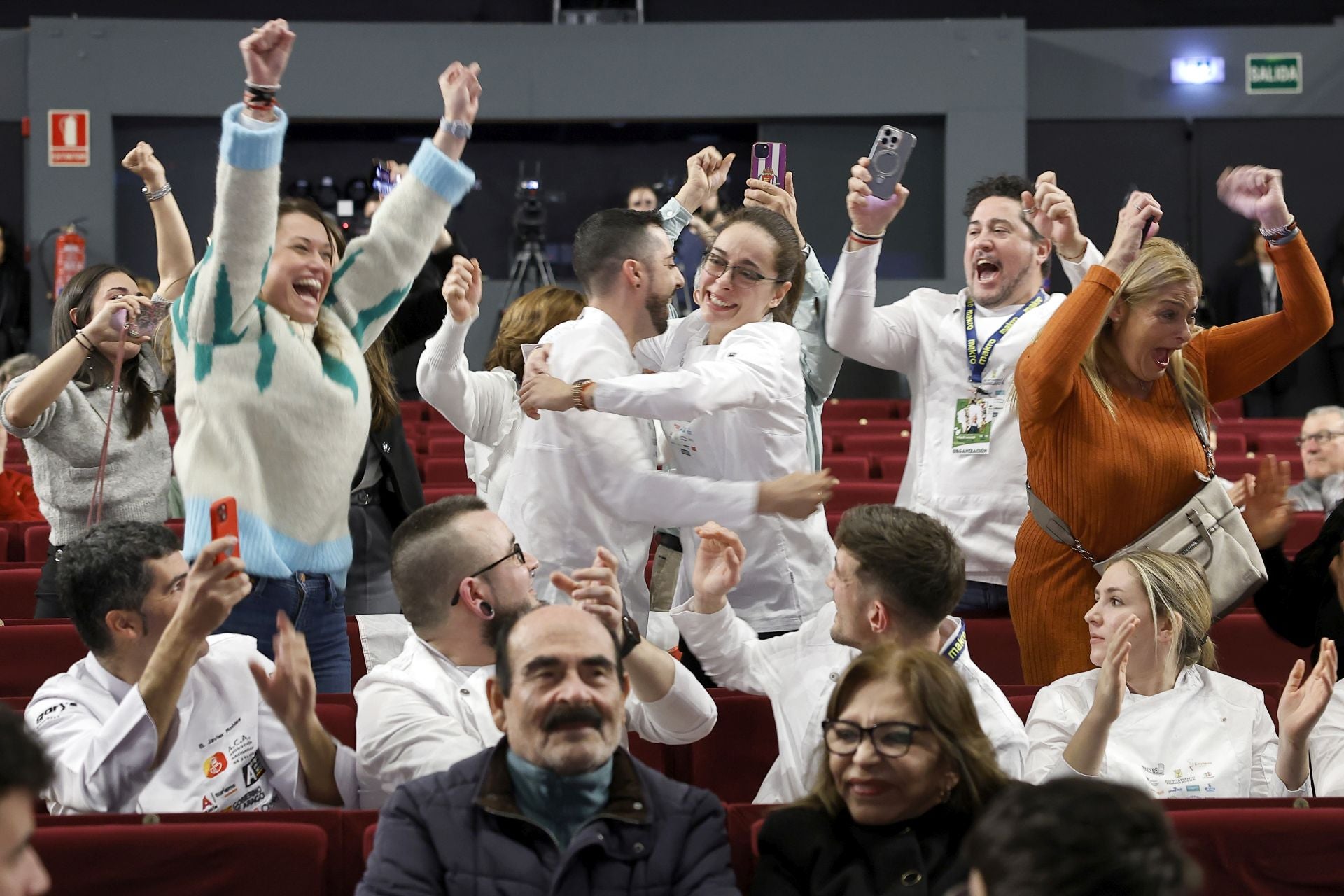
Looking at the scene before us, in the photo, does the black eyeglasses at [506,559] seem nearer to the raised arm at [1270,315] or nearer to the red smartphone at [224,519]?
the red smartphone at [224,519]

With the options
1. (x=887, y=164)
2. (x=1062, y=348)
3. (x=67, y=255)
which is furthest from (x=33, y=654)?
(x=67, y=255)

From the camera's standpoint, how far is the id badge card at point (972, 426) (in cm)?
346

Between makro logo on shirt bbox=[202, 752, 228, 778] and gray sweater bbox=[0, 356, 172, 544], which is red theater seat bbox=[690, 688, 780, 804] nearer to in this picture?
makro logo on shirt bbox=[202, 752, 228, 778]

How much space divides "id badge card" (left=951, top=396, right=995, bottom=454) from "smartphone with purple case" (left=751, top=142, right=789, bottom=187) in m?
0.69

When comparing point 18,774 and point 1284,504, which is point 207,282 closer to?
point 18,774

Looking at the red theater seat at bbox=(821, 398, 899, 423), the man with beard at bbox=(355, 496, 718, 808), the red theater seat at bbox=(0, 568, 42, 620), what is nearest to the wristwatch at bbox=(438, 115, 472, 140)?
the man with beard at bbox=(355, 496, 718, 808)

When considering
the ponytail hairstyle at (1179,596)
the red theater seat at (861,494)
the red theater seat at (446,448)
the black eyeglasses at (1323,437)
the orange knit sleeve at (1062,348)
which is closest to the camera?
the ponytail hairstyle at (1179,596)

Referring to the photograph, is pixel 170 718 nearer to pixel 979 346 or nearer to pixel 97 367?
pixel 97 367

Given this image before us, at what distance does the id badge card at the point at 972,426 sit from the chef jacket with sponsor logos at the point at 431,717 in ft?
3.70

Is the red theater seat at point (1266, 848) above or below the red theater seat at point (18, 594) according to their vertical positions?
below

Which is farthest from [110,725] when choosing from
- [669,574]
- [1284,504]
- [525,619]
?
[1284,504]

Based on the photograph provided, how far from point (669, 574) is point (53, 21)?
8592 mm

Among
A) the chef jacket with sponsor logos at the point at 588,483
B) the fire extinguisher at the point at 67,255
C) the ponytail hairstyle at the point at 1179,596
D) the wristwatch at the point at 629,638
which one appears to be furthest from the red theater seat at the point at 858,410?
the wristwatch at the point at 629,638

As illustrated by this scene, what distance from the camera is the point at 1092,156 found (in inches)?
435
